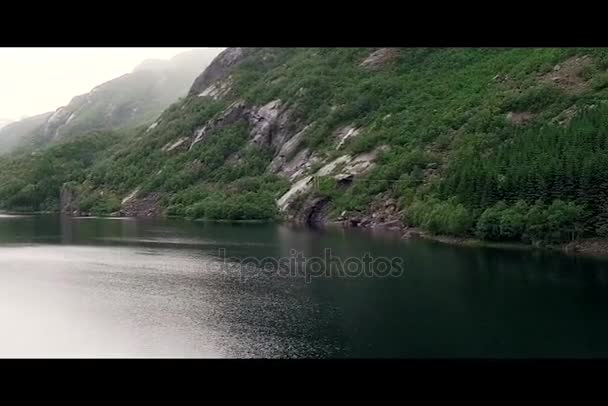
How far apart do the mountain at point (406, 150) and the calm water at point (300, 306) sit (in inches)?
451

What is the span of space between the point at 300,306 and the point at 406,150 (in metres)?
88.5

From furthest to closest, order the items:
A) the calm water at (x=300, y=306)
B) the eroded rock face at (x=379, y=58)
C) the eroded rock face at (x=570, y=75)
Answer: the eroded rock face at (x=379, y=58)
the eroded rock face at (x=570, y=75)
the calm water at (x=300, y=306)

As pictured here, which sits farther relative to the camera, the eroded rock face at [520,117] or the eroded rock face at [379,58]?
the eroded rock face at [379,58]

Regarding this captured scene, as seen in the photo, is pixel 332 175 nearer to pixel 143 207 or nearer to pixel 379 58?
pixel 379 58

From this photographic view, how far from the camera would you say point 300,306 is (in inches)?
1854

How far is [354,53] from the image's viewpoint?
188250 mm

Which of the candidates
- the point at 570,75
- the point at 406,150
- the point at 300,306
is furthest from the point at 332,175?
the point at 300,306

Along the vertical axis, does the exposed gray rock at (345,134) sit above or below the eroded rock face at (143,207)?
above

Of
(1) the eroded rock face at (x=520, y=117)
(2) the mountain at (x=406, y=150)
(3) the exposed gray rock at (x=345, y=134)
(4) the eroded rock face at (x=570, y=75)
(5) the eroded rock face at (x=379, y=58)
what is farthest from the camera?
(5) the eroded rock face at (x=379, y=58)

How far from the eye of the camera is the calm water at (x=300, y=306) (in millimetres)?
36906

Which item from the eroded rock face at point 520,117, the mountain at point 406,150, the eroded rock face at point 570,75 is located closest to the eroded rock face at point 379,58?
the mountain at point 406,150

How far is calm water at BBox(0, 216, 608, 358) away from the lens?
36906 millimetres

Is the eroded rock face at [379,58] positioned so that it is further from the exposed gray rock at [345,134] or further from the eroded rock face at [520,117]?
the eroded rock face at [520,117]
